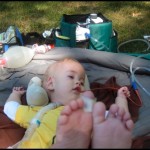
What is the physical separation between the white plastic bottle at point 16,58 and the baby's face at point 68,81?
0.54m

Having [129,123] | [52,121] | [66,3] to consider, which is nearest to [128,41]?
[66,3]

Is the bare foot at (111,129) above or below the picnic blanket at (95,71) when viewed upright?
above

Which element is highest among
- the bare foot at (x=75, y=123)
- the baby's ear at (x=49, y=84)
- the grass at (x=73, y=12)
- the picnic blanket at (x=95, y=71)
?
the bare foot at (x=75, y=123)

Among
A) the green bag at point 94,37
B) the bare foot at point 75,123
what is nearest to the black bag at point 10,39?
the green bag at point 94,37

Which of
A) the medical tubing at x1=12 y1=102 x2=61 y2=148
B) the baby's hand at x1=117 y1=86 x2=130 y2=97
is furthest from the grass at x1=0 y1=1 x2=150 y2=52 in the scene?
the medical tubing at x1=12 y1=102 x2=61 y2=148

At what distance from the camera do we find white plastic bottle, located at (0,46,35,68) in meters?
2.83

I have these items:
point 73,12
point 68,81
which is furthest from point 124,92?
point 73,12

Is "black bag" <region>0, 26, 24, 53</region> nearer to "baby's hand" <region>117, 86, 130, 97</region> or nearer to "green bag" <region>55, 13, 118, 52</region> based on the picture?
"green bag" <region>55, 13, 118, 52</region>

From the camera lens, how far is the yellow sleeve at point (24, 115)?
2243mm

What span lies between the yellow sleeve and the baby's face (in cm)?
17

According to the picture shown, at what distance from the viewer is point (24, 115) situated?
225cm

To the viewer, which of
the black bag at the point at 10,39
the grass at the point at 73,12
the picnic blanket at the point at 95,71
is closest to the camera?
the picnic blanket at the point at 95,71

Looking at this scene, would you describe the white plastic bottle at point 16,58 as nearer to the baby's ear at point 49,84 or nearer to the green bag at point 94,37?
the green bag at point 94,37

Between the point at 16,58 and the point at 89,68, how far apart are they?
0.53 m
